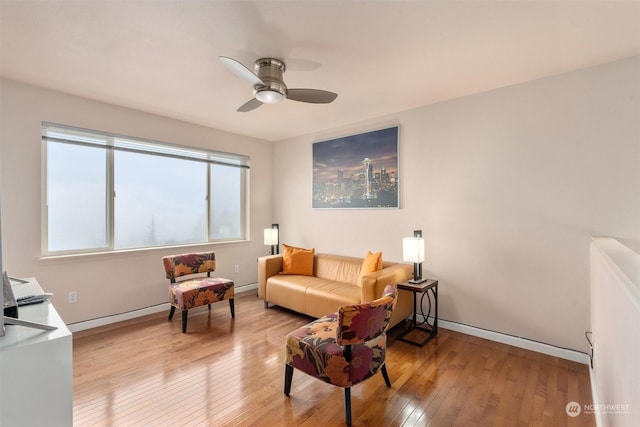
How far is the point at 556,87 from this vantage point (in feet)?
8.59

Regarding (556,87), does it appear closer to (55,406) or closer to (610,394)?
(610,394)

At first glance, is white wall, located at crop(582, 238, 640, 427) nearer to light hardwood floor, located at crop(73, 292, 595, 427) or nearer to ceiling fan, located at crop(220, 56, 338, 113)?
light hardwood floor, located at crop(73, 292, 595, 427)

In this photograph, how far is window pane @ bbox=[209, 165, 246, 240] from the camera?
4492mm

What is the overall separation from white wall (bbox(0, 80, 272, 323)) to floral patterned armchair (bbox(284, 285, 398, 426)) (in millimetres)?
2571

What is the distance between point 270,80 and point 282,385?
2435 mm

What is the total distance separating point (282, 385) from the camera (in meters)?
2.22

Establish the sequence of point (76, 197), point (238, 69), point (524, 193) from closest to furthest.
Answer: point (238, 69) → point (524, 193) → point (76, 197)

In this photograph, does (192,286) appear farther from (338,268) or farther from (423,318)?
(423,318)

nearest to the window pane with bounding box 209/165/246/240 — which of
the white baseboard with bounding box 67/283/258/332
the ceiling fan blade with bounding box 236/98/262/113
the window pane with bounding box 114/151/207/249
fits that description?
the window pane with bounding box 114/151/207/249

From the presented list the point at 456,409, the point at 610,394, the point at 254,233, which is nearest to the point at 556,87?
the point at 610,394

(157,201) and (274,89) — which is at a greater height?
(274,89)

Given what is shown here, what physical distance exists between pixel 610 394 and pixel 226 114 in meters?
4.17

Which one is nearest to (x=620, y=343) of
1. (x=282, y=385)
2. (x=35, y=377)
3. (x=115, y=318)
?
(x=282, y=385)

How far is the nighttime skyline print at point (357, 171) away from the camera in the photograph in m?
3.70
